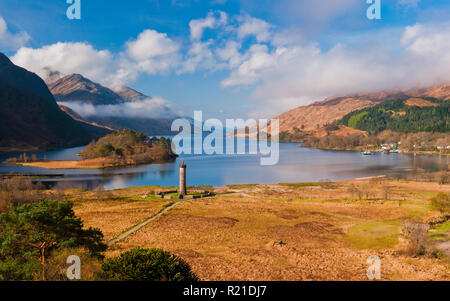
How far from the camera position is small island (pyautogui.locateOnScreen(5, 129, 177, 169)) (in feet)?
411

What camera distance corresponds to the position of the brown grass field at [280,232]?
24878 mm

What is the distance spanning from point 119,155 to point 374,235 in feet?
384

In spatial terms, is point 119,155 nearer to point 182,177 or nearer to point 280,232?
point 182,177

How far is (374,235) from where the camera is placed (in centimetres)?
3466

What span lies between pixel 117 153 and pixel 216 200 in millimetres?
89084

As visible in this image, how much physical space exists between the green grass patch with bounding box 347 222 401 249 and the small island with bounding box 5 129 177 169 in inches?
4142

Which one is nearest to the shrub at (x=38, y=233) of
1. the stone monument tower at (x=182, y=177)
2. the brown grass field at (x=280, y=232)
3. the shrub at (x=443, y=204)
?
the brown grass field at (x=280, y=232)

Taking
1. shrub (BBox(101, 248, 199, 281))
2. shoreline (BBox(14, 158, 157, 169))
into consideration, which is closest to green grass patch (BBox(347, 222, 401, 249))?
shrub (BBox(101, 248, 199, 281))

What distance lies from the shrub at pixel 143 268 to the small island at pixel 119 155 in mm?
114293

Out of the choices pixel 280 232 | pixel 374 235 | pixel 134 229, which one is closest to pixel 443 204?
pixel 374 235

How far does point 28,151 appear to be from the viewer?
186750 millimetres

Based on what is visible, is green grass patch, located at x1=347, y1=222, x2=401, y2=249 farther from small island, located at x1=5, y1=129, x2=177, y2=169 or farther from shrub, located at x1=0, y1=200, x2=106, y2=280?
small island, located at x1=5, y1=129, x2=177, y2=169
